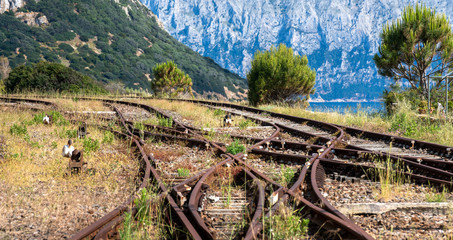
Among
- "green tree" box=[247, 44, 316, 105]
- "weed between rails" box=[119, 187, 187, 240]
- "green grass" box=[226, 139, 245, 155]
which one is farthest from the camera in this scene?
"green tree" box=[247, 44, 316, 105]

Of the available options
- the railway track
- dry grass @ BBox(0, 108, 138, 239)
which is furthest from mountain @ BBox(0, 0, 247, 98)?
the railway track

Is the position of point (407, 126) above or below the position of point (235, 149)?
above

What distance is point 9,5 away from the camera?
281ft

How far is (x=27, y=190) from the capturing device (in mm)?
4355

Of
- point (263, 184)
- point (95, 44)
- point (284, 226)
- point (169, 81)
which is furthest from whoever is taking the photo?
point (95, 44)

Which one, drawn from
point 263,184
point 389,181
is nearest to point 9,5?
point 263,184

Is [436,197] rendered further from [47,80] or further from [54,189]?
[47,80]

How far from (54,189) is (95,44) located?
88464 millimetres

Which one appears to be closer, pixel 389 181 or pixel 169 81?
pixel 389 181

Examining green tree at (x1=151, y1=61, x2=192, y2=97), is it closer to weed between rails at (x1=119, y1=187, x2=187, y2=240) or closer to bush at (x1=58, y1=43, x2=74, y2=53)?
weed between rails at (x1=119, y1=187, x2=187, y2=240)

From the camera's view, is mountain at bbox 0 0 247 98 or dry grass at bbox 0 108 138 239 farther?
mountain at bbox 0 0 247 98

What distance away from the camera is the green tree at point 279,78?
22.1 m

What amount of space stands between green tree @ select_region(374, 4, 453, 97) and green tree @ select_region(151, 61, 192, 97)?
19.6m

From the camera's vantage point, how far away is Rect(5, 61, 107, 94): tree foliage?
1125 inches
